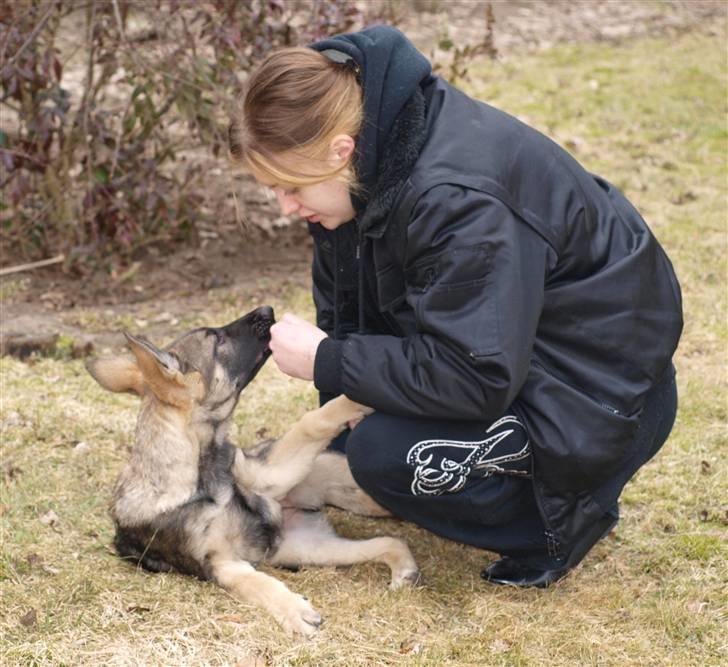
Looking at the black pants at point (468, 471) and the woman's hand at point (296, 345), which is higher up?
the woman's hand at point (296, 345)

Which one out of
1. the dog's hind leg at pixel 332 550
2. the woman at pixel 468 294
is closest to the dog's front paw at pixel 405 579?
the dog's hind leg at pixel 332 550

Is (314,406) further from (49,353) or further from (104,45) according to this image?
(104,45)

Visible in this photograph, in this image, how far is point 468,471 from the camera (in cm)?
381

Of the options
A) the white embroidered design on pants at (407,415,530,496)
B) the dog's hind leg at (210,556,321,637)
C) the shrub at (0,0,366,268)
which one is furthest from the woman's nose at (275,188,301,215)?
the shrub at (0,0,366,268)

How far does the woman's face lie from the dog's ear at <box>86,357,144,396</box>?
964mm

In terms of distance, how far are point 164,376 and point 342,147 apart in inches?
42.9

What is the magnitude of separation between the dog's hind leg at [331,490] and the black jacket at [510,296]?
109 centimetres

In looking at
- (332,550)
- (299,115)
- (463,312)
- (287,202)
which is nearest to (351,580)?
(332,550)

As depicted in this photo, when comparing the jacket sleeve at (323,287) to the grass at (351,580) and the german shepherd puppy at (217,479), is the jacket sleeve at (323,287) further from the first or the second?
the grass at (351,580)

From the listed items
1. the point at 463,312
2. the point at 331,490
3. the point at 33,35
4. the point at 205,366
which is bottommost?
the point at 331,490

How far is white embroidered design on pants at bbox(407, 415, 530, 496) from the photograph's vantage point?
3.73 meters

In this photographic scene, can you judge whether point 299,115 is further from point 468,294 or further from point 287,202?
point 468,294

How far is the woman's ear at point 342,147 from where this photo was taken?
11.5ft

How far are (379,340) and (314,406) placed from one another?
7.11 feet
